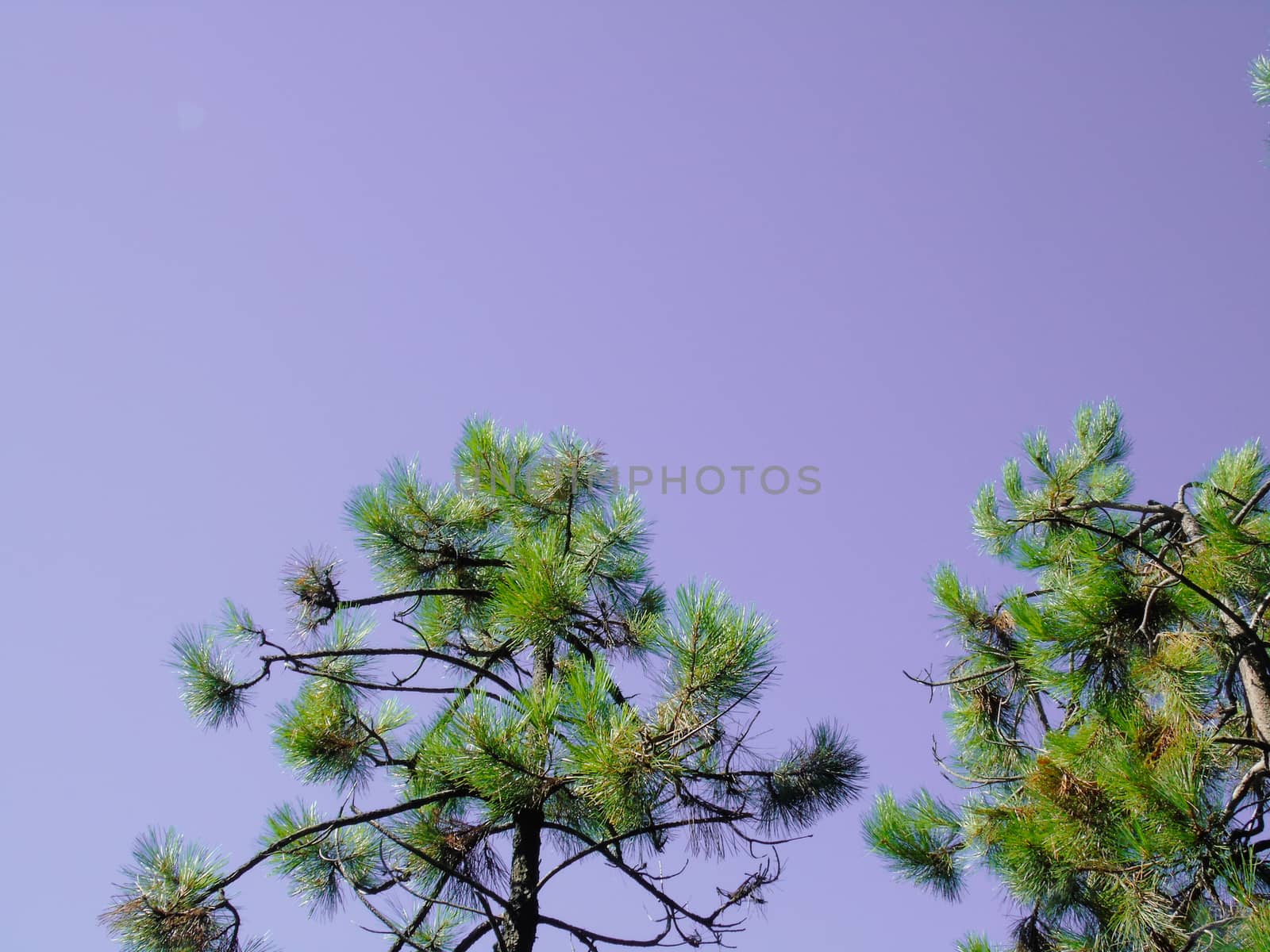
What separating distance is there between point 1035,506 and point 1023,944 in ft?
7.79

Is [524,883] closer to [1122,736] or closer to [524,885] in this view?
[524,885]

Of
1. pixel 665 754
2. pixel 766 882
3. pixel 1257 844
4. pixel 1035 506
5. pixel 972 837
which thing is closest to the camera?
pixel 665 754

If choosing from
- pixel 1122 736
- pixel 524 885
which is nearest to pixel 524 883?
pixel 524 885

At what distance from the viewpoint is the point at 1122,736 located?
374 centimetres

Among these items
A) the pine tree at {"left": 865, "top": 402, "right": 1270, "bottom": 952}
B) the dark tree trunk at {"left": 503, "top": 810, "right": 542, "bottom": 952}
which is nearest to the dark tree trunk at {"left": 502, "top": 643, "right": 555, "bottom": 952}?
the dark tree trunk at {"left": 503, "top": 810, "right": 542, "bottom": 952}

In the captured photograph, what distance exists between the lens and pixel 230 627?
3.86 m

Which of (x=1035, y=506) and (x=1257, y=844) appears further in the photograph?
(x=1035, y=506)

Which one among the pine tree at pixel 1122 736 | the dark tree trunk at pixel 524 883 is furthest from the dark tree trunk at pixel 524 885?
the pine tree at pixel 1122 736

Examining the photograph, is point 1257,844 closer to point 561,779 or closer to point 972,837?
point 972,837

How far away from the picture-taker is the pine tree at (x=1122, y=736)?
3199mm

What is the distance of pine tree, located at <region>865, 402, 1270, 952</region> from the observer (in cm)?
320

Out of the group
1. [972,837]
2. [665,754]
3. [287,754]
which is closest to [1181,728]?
[972,837]

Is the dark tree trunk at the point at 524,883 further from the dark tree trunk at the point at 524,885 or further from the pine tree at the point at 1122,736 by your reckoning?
the pine tree at the point at 1122,736

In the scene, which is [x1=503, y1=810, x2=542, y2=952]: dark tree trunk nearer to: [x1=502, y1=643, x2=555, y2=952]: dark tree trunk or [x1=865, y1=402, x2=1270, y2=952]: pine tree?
[x1=502, y1=643, x2=555, y2=952]: dark tree trunk
